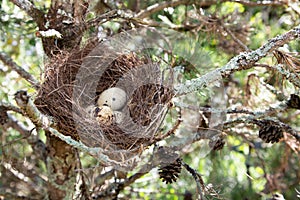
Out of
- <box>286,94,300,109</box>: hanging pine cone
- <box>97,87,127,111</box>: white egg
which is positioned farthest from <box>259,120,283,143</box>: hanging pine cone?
<box>97,87,127,111</box>: white egg

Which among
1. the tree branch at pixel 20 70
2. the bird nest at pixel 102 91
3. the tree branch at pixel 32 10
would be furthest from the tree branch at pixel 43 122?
the tree branch at pixel 32 10

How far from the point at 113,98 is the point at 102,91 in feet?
0.25

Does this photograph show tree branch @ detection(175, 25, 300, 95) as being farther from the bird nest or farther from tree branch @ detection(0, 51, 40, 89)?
tree branch @ detection(0, 51, 40, 89)

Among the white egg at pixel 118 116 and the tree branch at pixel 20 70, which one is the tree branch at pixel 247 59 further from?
the tree branch at pixel 20 70

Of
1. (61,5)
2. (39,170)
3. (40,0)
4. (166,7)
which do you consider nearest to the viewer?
(61,5)

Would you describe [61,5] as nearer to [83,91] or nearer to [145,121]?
[83,91]

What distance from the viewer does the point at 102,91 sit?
1.93 meters

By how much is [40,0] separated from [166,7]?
726mm

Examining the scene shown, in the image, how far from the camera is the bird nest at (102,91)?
5.62 feet

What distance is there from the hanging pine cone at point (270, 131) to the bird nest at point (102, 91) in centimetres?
41

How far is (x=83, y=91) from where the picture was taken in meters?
1.83

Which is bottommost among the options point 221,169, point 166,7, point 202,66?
point 221,169

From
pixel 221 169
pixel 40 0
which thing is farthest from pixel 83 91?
pixel 221 169

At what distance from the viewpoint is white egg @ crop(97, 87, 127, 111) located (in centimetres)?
186
